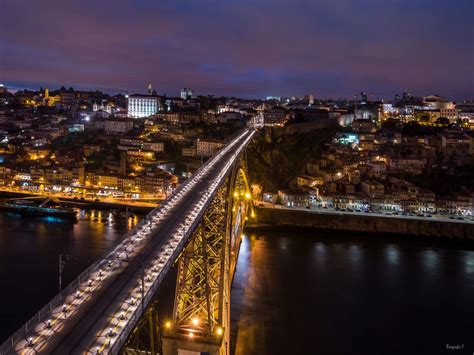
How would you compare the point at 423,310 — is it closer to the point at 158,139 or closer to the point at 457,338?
the point at 457,338

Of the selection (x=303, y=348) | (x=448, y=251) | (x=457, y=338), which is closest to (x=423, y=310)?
(x=457, y=338)

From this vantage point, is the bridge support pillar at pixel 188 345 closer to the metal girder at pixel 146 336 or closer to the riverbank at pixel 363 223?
the metal girder at pixel 146 336

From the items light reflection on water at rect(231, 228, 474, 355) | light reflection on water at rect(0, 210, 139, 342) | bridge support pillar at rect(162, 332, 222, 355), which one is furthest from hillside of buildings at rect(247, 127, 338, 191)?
bridge support pillar at rect(162, 332, 222, 355)

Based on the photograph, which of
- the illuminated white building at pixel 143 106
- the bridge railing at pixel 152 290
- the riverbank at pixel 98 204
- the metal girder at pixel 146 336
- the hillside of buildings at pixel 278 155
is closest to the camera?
the bridge railing at pixel 152 290

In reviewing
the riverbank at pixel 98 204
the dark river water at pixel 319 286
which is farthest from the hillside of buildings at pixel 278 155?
the dark river water at pixel 319 286

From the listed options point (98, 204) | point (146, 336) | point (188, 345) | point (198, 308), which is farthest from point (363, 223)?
point (188, 345)

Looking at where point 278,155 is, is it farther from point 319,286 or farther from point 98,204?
point 319,286
